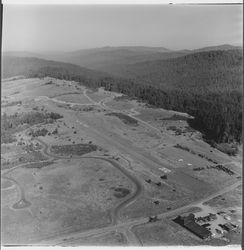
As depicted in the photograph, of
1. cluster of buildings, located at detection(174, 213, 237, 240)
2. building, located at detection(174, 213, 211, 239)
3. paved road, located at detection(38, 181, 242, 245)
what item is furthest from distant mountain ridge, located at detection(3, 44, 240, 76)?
building, located at detection(174, 213, 211, 239)

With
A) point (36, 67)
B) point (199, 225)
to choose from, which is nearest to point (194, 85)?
point (36, 67)

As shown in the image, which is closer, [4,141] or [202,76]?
[4,141]

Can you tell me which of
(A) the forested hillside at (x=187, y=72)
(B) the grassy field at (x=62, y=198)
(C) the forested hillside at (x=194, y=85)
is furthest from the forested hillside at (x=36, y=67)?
(B) the grassy field at (x=62, y=198)

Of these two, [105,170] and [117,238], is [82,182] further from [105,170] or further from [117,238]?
[117,238]

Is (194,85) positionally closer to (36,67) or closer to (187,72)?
(187,72)

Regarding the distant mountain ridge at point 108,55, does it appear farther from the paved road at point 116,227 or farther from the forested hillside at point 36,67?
the paved road at point 116,227

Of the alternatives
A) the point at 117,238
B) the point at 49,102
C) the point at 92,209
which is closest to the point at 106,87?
the point at 49,102
